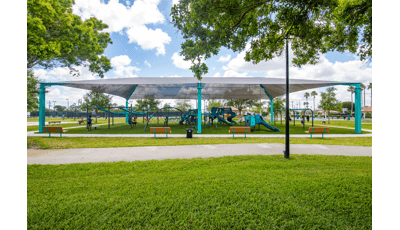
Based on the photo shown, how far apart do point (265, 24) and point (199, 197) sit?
5.48m

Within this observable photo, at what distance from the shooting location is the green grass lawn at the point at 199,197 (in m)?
2.41

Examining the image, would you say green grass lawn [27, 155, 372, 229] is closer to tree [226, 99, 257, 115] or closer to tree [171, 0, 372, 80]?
tree [171, 0, 372, 80]

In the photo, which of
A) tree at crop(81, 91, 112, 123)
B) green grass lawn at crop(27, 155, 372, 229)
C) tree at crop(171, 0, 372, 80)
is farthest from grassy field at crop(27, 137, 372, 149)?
tree at crop(81, 91, 112, 123)

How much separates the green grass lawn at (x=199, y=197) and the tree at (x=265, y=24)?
3167mm

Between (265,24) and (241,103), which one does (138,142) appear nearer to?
(265,24)

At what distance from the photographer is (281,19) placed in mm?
5039

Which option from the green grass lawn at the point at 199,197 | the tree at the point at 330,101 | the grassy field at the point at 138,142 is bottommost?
the grassy field at the point at 138,142

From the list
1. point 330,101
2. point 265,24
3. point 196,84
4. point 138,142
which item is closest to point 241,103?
point 330,101

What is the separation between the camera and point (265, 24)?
541 centimetres

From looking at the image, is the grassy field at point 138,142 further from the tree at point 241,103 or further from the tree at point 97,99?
the tree at point 97,99

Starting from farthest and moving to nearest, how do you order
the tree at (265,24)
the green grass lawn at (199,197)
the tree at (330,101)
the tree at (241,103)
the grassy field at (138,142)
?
the tree at (241,103)
the tree at (330,101)
the grassy field at (138,142)
the tree at (265,24)
the green grass lawn at (199,197)

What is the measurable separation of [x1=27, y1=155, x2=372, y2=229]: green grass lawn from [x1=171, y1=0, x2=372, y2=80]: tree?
317 cm

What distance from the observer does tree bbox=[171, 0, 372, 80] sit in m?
4.37

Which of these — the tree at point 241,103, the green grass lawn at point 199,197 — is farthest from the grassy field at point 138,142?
the tree at point 241,103
